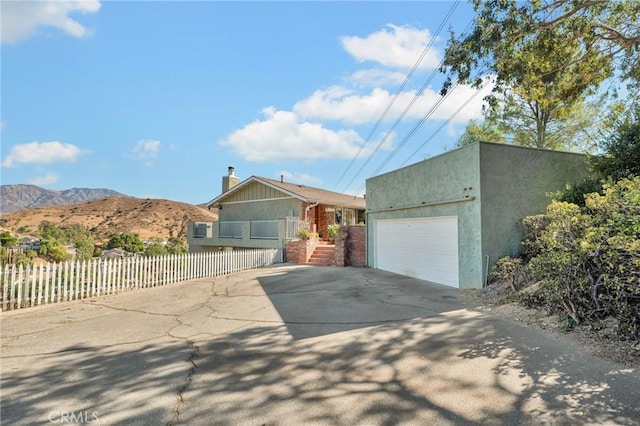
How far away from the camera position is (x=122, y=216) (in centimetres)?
4809

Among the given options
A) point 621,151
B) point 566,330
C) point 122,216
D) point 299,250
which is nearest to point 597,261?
point 566,330

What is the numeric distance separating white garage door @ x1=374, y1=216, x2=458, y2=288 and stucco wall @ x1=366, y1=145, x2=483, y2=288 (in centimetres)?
26

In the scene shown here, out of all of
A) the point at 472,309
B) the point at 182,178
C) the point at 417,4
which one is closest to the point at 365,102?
the point at 417,4

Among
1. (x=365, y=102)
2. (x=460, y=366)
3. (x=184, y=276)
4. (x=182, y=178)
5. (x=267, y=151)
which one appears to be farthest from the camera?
Answer: (x=182, y=178)

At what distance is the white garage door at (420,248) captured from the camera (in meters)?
9.77

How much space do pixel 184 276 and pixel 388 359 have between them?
10.1 meters

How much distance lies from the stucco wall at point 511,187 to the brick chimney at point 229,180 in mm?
18043

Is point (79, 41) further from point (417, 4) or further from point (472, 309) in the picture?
point (472, 309)

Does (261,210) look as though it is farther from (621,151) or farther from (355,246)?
(621,151)

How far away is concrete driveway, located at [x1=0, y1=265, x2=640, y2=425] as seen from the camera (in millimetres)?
2955

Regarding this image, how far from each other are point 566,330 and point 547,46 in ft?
24.5

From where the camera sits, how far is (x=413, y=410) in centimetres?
298

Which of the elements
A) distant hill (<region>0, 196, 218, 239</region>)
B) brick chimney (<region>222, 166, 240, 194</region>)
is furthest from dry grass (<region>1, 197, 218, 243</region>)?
brick chimney (<region>222, 166, 240, 194</region>)

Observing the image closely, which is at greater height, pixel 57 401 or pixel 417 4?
pixel 417 4
